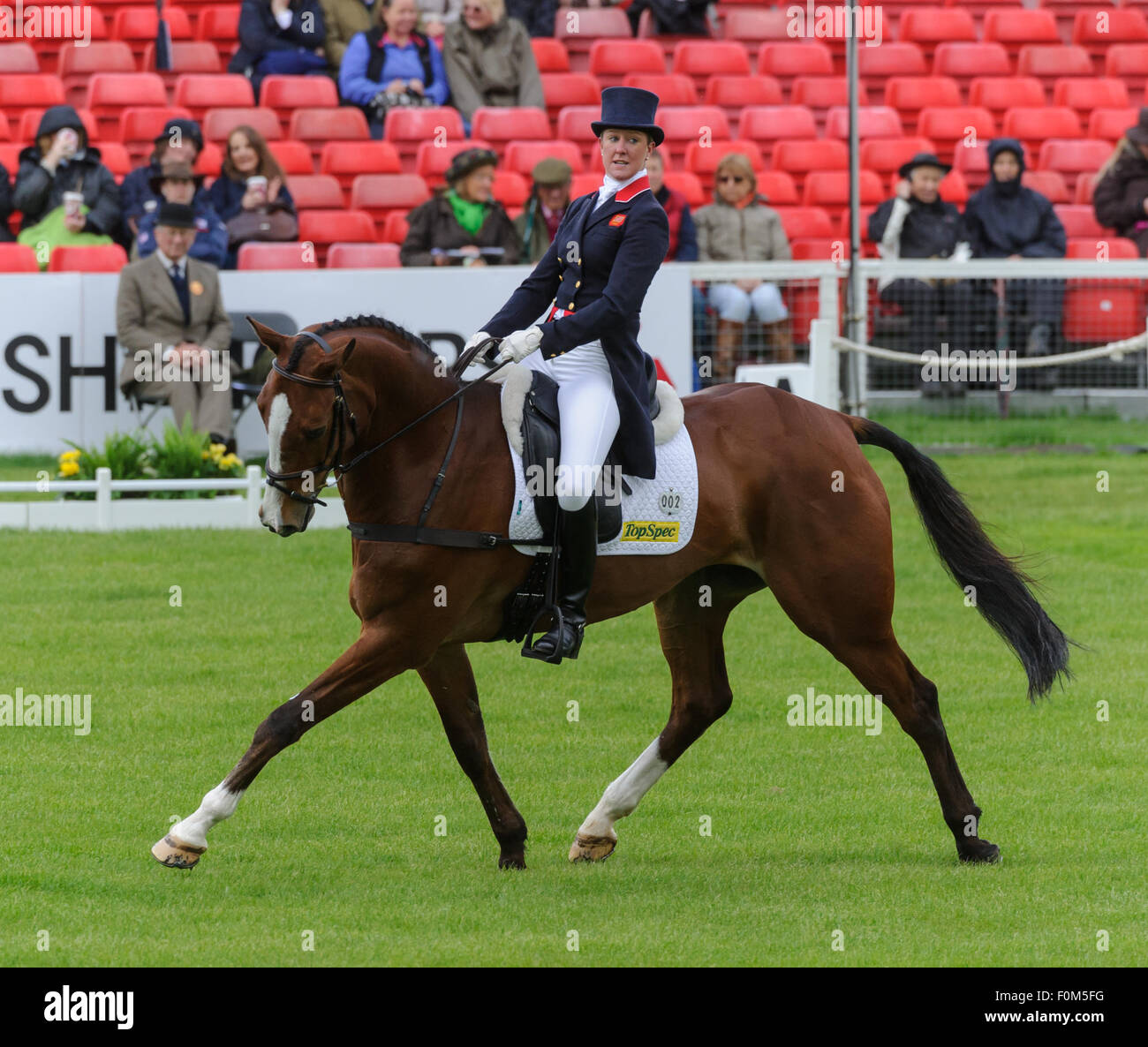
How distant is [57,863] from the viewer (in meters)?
6.25

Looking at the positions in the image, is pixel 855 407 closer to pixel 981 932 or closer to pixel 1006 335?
pixel 1006 335

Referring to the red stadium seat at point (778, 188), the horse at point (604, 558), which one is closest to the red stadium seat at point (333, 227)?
the red stadium seat at point (778, 188)

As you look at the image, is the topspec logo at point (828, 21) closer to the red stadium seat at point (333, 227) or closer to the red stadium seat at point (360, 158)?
the red stadium seat at point (360, 158)

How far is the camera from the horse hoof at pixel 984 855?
255 inches

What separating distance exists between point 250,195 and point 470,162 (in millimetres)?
1985

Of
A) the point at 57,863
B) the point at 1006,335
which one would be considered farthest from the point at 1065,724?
the point at 1006,335

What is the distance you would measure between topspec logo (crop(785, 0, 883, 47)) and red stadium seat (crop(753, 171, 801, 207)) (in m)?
3.00

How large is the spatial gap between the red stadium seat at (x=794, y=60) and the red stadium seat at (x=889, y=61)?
19.9 inches

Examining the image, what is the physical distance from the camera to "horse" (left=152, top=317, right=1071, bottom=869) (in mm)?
5801

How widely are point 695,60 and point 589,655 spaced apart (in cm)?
1156

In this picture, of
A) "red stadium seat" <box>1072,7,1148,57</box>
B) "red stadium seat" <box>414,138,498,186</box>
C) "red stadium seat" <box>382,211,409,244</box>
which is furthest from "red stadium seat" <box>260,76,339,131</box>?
"red stadium seat" <box>1072,7,1148,57</box>

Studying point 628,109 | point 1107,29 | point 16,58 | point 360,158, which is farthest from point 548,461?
point 1107,29

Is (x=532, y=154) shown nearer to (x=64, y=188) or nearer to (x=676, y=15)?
(x=676, y=15)

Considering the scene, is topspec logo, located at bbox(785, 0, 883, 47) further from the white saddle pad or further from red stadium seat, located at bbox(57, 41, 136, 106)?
the white saddle pad
